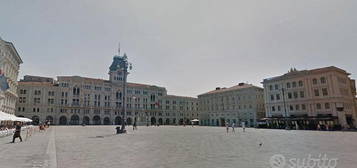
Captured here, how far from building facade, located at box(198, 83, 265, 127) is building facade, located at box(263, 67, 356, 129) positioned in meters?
12.2

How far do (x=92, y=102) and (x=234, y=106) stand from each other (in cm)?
5539

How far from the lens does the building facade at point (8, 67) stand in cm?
4312

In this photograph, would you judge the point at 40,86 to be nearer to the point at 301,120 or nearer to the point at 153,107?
the point at 153,107

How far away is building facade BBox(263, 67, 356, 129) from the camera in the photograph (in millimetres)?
47594

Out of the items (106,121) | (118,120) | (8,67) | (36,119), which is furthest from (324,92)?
(36,119)

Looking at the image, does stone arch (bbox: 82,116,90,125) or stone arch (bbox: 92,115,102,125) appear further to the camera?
stone arch (bbox: 92,115,102,125)

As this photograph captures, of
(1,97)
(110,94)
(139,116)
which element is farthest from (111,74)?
(1,97)

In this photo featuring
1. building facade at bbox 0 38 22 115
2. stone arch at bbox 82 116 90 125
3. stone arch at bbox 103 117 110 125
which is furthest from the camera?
stone arch at bbox 103 117 110 125

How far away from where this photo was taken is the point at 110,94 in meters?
95.4

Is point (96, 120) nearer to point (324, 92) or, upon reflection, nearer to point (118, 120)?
point (118, 120)

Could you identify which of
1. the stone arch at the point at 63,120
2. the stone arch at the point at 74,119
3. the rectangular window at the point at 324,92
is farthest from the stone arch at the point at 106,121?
the rectangular window at the point at 324,92

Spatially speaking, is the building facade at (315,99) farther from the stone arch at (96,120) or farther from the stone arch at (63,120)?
the stone arch at (63,120)

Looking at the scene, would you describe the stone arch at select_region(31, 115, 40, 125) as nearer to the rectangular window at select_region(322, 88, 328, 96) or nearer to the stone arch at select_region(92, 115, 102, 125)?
the stone arch at select_region(92, 115, 102, 125)

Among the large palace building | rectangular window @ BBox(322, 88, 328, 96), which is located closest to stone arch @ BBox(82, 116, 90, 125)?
the large palace building
